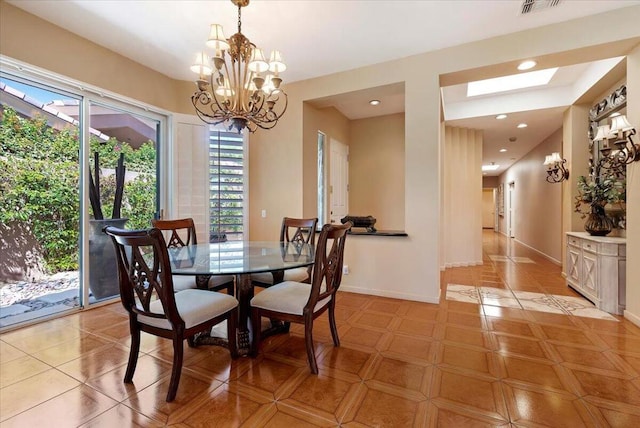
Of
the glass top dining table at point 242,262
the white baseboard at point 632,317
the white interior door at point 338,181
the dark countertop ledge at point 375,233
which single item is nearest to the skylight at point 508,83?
the white interior door at point 338,181

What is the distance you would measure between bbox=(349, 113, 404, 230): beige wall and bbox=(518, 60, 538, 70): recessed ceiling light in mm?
2400

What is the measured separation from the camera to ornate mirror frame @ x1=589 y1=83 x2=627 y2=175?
3258 mm

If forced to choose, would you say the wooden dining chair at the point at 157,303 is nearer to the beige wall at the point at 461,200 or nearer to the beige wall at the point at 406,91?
the beige wall at the point at 406,91

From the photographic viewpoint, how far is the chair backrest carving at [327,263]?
1888 mm

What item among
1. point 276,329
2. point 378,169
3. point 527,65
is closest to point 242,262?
point 276,329

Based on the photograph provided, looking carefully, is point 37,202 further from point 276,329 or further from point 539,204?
point 539,204

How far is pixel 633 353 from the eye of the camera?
7.07 ft

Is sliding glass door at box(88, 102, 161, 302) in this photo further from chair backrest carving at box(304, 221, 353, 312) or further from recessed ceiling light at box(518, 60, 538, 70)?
recessed ceiling light at box(518, 60, 538, 70)

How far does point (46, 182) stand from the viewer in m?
2.85

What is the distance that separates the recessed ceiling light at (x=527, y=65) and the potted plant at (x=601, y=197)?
1.56 meters

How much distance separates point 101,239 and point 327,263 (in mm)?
2790

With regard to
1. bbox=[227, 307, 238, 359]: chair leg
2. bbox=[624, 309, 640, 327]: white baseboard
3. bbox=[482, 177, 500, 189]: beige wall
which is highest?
bbox=[482, 177, 500, 189]: beige wall

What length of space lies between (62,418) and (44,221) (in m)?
2.11

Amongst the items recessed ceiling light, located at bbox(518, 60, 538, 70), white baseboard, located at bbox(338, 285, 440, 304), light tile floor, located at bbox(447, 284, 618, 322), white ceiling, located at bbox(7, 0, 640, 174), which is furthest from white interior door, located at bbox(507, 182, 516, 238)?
white ceiling, located at bbox(7, 0, 640, 174)
